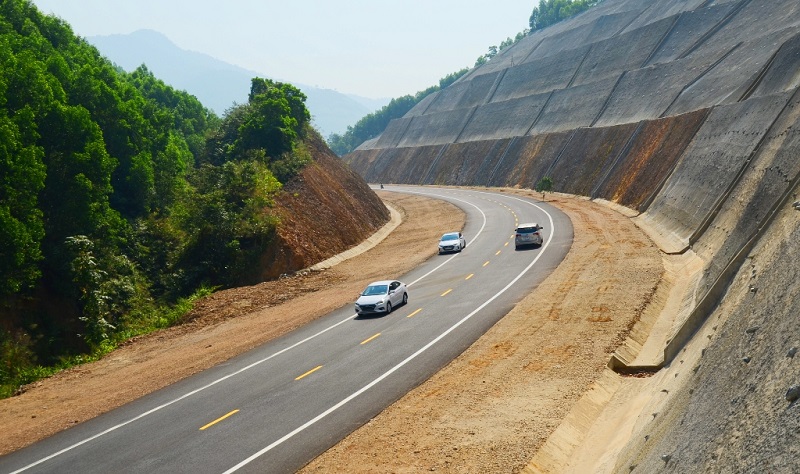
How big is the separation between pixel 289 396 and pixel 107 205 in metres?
20.5

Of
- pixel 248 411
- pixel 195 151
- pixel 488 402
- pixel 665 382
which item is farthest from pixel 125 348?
pixel 195 151

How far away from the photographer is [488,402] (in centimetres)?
1752

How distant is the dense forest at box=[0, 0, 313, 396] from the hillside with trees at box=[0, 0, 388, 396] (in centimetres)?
7

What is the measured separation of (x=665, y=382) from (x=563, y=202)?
5313cm

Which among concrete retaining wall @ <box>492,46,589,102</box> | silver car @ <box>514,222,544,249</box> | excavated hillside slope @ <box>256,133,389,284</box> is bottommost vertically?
silver car @ <box>514,222,544,249</box>

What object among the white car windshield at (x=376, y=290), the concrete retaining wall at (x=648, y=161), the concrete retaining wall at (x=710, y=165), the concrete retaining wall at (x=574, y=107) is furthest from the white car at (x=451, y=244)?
the concrete retaining wall at (x=574, y=107)

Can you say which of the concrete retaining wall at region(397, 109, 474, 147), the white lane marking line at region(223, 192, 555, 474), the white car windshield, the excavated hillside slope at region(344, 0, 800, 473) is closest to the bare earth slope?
the excavated hillside slope at region(344, 0, 800, 473)

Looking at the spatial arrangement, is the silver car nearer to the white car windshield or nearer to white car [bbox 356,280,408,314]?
white car [bbox 356,280,408,314]

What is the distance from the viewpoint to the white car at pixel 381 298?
2916cm

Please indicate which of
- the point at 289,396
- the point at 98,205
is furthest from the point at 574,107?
the point at 289,396

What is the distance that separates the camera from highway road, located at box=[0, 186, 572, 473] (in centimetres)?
1571

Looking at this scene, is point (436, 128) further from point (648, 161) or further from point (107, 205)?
point (107, 205)

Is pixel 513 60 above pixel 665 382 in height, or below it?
above

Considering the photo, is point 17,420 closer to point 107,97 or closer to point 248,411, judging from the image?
point 248,411
